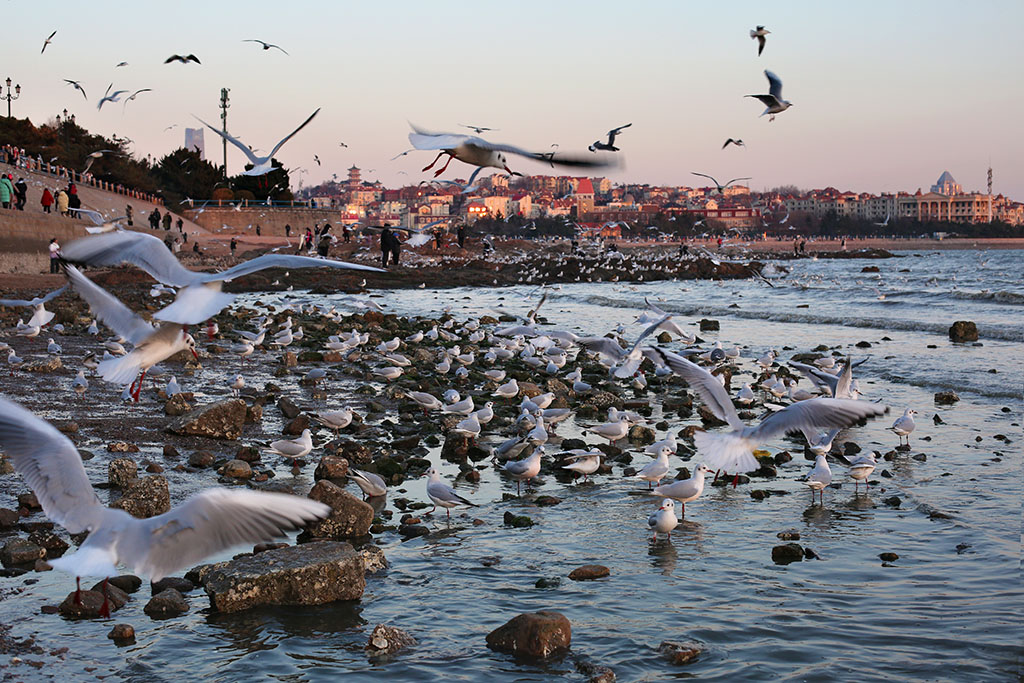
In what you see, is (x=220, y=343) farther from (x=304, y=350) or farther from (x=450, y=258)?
(x=450, y=258)

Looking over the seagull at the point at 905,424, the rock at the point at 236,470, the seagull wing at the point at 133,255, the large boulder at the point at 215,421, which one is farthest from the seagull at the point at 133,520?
the seagull at the point at 905,424

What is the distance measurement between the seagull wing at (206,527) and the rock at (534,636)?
1.20 meters

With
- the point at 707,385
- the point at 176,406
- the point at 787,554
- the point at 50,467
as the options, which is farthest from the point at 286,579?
the point at 176,406

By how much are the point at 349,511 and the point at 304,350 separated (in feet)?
31.2

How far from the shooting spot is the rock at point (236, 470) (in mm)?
7121

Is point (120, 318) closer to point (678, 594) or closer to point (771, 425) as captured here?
point (678, 594)

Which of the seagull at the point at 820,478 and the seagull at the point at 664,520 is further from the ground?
the seagull at the point at 820,478

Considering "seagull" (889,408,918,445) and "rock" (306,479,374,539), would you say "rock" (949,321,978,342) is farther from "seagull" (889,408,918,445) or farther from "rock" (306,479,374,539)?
"rock" (306,479,374,539)

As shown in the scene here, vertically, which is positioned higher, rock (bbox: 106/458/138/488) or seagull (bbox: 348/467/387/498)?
rock (bbox: 106/458/138/488)

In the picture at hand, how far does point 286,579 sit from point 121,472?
238cm

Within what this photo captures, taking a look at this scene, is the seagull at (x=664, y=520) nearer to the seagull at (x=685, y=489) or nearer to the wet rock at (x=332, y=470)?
the seagull at (x=685, y=489)

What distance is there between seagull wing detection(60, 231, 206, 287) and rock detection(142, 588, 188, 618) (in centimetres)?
178

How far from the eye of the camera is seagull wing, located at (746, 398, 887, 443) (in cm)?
595

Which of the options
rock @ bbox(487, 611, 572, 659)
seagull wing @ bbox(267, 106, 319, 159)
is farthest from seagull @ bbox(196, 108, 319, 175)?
rock @ bbox(487, 611, 572, 659)
